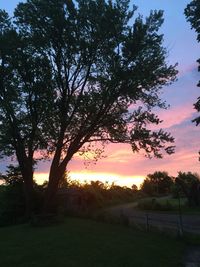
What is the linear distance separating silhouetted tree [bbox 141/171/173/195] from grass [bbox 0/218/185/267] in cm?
8323

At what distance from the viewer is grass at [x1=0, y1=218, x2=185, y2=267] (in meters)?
18.0

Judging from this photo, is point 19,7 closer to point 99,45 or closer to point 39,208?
point 99,45

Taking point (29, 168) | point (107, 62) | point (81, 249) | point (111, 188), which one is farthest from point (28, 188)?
point (111, 188)

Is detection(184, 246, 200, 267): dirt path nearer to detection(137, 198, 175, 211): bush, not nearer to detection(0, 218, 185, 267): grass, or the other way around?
detection(0, 218, 185, 267): grass

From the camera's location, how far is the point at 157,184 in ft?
385

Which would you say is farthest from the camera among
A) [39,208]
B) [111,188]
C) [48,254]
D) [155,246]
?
[111,188]

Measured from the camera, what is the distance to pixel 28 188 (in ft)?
143

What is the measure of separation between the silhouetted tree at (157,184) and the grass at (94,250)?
8323cm

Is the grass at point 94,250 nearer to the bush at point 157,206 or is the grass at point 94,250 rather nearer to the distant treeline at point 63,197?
the distant treeline at point 63,197

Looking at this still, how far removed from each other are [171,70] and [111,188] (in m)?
50.3

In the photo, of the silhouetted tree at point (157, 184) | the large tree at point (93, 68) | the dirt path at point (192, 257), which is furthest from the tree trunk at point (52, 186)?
the silhouetted tree at point (157, 184)

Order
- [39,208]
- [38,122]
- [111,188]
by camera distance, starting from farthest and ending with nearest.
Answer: [111,188]
[39,208]
[38,122]

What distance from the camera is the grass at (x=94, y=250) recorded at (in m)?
18.0

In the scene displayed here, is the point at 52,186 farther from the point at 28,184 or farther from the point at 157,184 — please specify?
the point at 157,184
